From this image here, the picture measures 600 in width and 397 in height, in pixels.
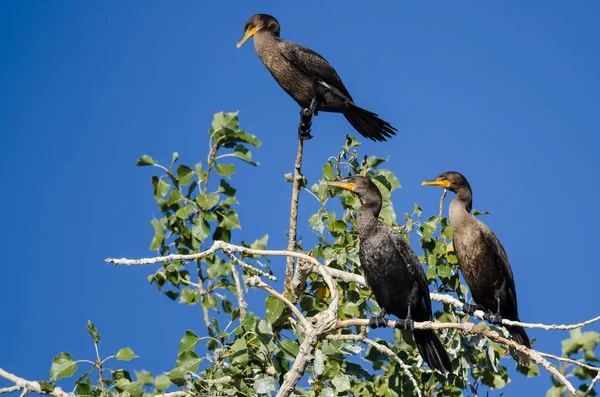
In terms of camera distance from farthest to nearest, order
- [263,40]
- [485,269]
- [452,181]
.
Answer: [263,40]
[452,181]
[485,269]

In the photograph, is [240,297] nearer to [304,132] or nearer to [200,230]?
[200,230]

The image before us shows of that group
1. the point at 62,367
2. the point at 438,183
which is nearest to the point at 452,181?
the point at 438,183

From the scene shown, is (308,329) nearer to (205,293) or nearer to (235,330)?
(235,330)

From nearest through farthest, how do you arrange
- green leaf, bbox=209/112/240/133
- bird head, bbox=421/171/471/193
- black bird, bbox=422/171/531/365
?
green leaf, bbox=209/112/240/133 < black bird, bbox=422/171/531/365 < bird head, bbox=421/171/471/193

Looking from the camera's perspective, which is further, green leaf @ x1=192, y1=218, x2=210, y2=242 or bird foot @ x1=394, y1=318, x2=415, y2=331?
green leaf @ x1=192, y1=218, x2=210, y2=242

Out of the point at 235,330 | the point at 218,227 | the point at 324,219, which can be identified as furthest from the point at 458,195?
the point at 235,330

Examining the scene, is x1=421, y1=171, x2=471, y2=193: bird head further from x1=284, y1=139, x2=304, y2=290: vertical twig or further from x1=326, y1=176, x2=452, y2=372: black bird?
x1=284, y1=139, x2=304, y2=290: vertical twig

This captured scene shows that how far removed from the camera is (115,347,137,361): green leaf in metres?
4.55

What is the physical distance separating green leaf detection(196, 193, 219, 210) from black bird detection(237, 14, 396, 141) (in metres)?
1.44

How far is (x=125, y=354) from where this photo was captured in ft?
15.0

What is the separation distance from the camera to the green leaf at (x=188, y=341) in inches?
188

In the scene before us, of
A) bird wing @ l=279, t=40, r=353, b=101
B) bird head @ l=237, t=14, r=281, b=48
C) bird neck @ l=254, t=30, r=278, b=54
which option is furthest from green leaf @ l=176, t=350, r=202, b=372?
bird head @ l=237, t=14, r=281, b=48

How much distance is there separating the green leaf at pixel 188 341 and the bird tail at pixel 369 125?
3128 mm

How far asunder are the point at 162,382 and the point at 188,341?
256mm
